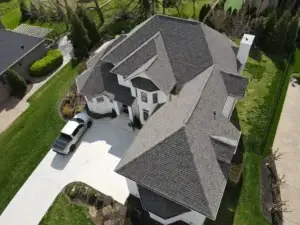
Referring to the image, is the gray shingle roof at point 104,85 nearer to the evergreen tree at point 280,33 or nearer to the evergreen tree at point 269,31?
the evergreen tree at point 269,31

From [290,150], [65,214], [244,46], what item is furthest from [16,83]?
[290,150]

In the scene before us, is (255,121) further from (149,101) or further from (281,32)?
(281,32)

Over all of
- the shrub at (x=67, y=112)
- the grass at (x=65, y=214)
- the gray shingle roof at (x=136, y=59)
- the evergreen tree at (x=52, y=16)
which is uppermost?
the gray shingle roof at (x=136, y=59)

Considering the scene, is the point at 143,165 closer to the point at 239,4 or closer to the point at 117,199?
the point at 117,199

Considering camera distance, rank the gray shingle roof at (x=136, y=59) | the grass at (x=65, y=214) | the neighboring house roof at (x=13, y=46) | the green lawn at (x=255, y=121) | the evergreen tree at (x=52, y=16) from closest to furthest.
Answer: the grass at (x=65, y=214), the green lawn at (x=255, y=121), the gray shingle roof at (x=136, y=59), the neighboring house roof at (x=13, y=46), the evergreen tree at (x=52, y=16)

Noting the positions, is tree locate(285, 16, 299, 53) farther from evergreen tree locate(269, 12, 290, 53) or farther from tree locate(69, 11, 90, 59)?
tree locate(69, 11, 90, 59)

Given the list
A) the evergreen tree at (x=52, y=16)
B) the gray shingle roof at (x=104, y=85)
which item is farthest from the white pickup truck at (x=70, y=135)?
the evergreen tree at (x=52, y=16)
